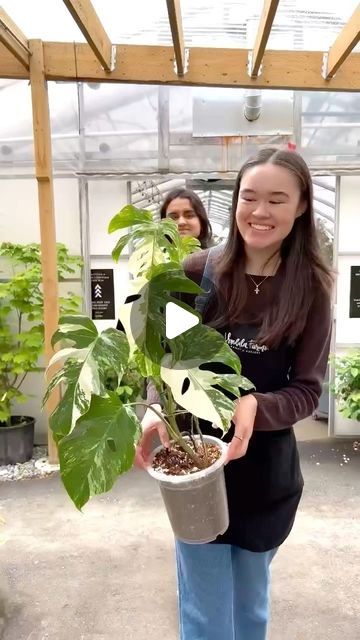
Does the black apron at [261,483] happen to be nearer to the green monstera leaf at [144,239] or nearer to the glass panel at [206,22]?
the green monstera leaf at [144,239]

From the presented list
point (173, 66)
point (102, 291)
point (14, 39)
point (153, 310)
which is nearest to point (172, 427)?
point (153, 310)

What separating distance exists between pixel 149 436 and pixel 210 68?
228 cm

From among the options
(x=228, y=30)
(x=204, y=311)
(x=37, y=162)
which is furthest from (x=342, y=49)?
(x=204, y=311)

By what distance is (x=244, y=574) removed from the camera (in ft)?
3.90

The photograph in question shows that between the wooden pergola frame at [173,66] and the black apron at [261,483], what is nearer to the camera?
the black apron at [261,483]

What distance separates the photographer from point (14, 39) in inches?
99.6

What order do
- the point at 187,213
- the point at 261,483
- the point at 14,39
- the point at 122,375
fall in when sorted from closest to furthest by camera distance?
1. the point at 122,375
2. the point at 261,483
3. the point at 187,213
4. the point at 14,39

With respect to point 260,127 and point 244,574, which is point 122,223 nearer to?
point 244,574

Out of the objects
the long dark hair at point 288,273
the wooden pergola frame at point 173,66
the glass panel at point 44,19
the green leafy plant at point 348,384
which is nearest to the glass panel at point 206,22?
the glass panel at point 44,19

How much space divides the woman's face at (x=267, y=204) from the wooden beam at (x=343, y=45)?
1.57m

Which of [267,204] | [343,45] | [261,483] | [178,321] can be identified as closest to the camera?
[178,321]

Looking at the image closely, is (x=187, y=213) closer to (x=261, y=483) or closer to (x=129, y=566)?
(x=261, y=483)

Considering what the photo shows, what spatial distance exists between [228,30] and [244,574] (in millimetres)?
2901

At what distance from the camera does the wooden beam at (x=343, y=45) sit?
216 centimetres
